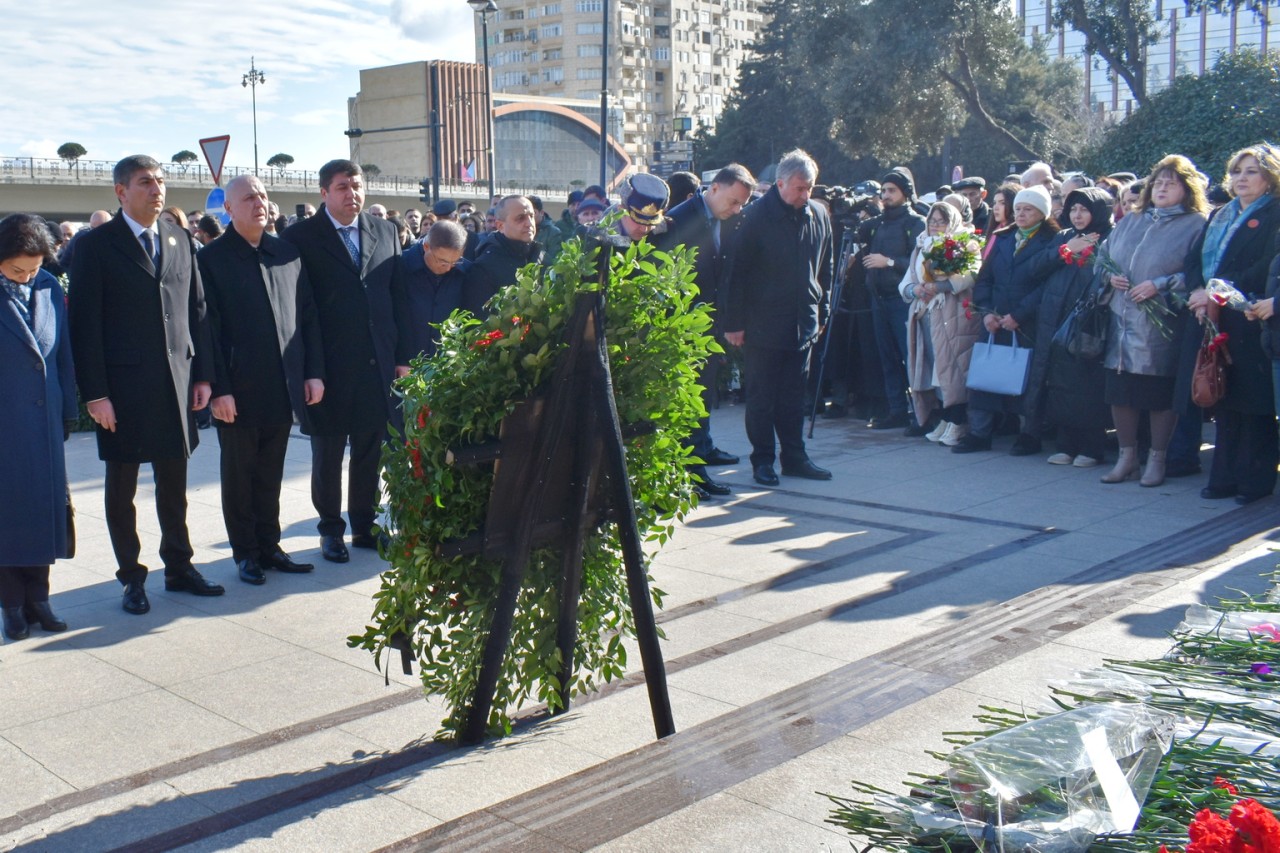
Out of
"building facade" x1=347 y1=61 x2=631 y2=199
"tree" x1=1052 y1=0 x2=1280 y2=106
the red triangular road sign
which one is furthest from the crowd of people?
"building facade" x1=347 y1=61 x2=631 y2=199

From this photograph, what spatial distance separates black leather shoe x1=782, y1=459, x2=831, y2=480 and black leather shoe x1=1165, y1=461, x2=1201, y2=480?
7.56 feet

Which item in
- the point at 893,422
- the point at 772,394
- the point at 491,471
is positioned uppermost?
the point at 491,471

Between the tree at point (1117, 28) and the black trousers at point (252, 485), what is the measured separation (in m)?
26.6

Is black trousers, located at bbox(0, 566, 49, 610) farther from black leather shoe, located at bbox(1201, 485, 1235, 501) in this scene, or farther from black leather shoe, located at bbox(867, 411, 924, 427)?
black leather shoe, located at bbox(867, 411, 924, 427)

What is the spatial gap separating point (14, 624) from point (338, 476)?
1.91m

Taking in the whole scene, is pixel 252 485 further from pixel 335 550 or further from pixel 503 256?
pixel 503 256

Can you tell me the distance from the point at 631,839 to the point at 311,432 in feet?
13.2

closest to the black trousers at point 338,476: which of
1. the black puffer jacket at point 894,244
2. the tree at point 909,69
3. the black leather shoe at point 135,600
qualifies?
the black leather shoe at point 135,600

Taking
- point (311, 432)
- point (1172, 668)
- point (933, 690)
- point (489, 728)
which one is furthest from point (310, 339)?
point (1172, 668)

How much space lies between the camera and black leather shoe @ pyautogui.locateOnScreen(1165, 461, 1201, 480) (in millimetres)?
8836

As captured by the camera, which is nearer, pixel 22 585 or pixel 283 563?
pixel 22 585

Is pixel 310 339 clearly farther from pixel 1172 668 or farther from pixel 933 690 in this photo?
pixel 1172 668

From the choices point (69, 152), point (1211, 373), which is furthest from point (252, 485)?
point (69, 152)

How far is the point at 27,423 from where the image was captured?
558 centimetres
